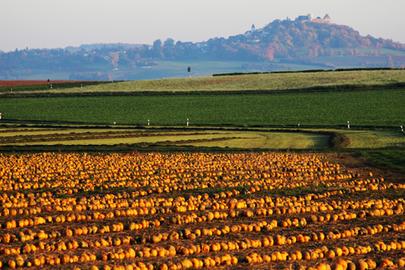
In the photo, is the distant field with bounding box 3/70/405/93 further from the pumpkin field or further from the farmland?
the pumpkin field

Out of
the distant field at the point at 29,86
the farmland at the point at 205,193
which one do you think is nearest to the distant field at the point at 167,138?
the farmland at the point at 205,193

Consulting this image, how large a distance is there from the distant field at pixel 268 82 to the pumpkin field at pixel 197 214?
235 ft

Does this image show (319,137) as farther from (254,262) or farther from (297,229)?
(254,262)

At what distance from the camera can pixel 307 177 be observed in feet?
125

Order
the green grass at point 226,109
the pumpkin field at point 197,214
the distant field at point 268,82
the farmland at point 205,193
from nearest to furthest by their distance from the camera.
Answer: the pumpkin field at point 197,214
the farmland at point 205,193
the green grass at point 226,109
the distant field at point 268,82

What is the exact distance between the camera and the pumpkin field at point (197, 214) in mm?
21688

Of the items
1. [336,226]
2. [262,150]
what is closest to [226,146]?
[262,150]

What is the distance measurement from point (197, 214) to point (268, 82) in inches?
3849

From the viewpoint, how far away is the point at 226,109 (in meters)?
92.6

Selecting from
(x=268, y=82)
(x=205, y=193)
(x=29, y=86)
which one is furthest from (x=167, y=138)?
(x=29, y=86)

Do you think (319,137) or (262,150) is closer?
(262,150)

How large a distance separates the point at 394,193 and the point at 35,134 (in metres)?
35.6

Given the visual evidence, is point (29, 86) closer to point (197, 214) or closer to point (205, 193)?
point (205, 193)

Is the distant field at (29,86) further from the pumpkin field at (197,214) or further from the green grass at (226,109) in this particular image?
the pumpkin field at (197,214)
